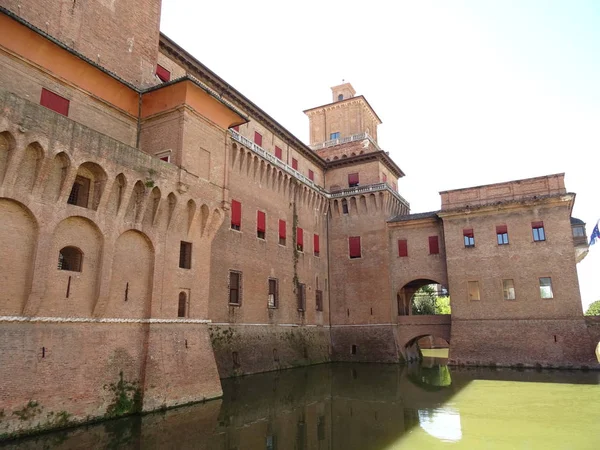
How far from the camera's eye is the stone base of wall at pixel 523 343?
21984mm

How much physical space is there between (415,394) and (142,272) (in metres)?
10.3

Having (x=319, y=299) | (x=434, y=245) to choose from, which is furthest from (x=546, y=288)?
(x=319, y=299)

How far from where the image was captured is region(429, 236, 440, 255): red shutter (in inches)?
1076

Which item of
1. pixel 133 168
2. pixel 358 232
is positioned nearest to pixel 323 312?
pixel 358 232

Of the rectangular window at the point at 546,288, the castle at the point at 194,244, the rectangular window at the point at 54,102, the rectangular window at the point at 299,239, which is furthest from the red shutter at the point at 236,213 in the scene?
the rectangular window at the point at 546,288

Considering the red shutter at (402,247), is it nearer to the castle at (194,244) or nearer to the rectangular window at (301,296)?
the castle at (194,244)

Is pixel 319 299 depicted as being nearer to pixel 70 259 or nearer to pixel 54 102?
pixel 70 259

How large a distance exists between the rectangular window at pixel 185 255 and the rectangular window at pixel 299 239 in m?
11.8

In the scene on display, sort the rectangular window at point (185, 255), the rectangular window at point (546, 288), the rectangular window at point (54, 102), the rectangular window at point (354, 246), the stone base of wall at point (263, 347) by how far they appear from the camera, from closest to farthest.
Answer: the rectangular window at point (54, 102) < the rectangular window at point (185, 255) < the stone base of wall at point (263, 347) < the rectangular window at point (546, 288) < the rectangular window at point (354, 246)

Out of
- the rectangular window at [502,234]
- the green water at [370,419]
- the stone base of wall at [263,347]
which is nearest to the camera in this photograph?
the green water at [370,419]

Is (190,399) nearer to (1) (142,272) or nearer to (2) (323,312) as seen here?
(1) (142,272)

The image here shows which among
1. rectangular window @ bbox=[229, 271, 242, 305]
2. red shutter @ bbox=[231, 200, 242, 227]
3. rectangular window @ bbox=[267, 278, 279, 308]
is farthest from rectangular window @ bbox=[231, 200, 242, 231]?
rectangular window @ bbox=[267, 278, 279, 308]

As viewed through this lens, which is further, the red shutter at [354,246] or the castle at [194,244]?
the red shutter at [354,246]

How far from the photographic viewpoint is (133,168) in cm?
1302
